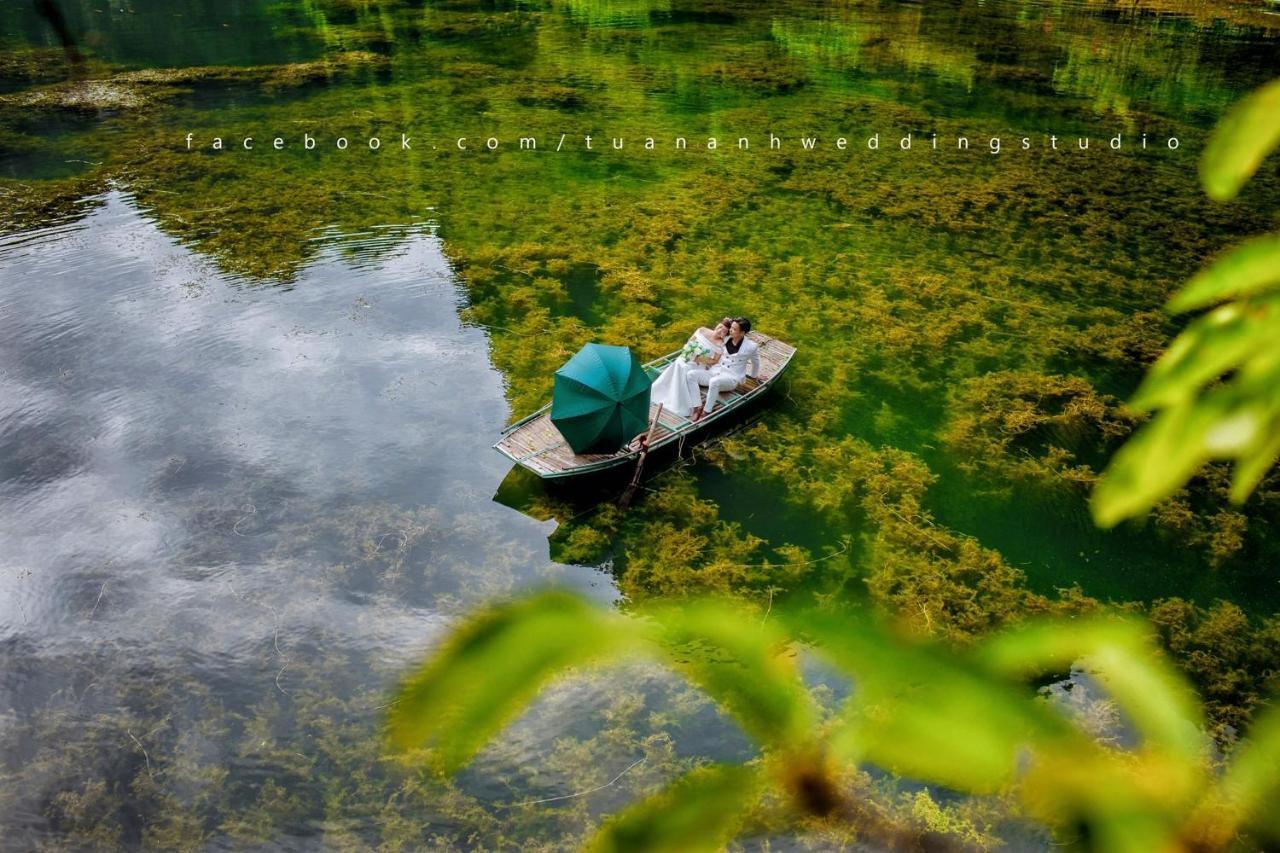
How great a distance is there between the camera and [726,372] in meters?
5.70

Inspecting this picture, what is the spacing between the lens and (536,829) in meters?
3.54

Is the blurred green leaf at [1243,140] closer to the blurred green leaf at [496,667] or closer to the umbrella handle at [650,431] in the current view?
the blurred green leaf at [496,667]

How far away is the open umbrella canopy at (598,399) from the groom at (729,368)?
651 mm

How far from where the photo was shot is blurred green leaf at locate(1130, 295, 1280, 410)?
0.97 feet

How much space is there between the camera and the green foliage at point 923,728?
561 mm

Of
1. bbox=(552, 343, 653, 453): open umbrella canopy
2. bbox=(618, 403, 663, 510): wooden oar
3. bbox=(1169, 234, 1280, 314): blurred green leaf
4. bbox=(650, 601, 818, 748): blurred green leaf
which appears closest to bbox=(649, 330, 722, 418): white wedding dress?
bbox=(618, 403, 663, 510): wooden oar

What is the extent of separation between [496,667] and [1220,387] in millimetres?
446

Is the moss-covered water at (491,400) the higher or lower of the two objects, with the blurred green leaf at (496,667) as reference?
lower

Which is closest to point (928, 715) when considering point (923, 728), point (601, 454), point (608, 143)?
point (923, 728)

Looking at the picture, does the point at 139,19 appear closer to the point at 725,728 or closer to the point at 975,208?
the point at 975,208

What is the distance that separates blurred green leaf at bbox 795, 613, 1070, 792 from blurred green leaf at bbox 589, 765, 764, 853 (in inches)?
3.9

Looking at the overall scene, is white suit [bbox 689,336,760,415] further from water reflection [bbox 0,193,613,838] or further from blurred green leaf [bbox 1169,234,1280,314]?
blurred green leaf [bbox 1169,234,1280,314]

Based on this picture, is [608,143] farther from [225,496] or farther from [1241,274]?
[1241,274]

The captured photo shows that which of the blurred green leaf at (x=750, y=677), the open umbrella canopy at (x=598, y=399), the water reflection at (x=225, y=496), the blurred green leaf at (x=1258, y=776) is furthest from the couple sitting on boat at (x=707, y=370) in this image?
the blurred green leaf at (x=1258, y=776)
